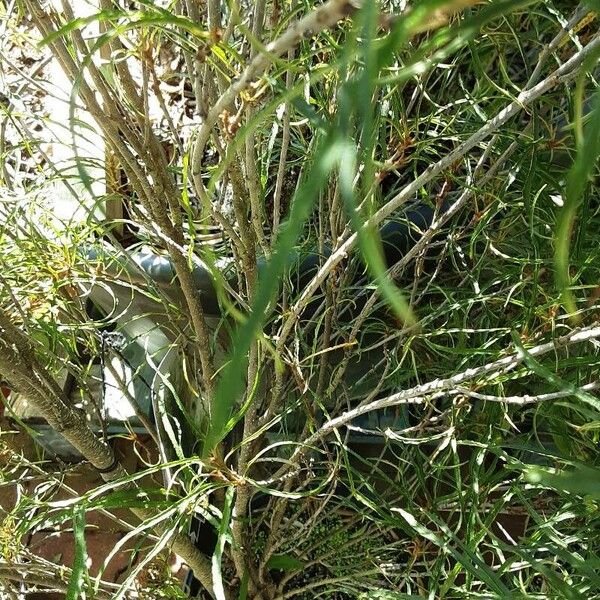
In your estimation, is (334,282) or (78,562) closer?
(78,562)

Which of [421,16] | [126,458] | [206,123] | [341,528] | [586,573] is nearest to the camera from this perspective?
[421,16]

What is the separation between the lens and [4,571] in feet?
1.52

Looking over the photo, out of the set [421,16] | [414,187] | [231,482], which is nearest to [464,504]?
[231,482]

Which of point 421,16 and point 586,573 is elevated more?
point 421,16

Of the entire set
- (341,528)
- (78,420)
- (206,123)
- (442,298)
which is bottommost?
(341,528)

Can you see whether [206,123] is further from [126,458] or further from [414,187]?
[126,458]

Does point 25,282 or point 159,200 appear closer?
point 159,200

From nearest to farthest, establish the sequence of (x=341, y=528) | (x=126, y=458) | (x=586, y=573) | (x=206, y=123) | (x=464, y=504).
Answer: (x=206, y=123)
(x=586, y=573)
(x=464, y=504)
(x=341, y=528)
(x=126, y=458)

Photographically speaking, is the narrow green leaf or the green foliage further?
the narrow green leaf

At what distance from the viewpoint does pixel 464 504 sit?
1.57 ft

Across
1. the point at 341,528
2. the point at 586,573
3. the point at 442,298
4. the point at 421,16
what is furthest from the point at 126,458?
the point at 421,16

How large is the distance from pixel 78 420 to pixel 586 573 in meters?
0.32

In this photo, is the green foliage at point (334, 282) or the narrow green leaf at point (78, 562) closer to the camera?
the green foliage at point (334, 282)

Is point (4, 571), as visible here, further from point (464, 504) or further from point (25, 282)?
point (464, 504)
